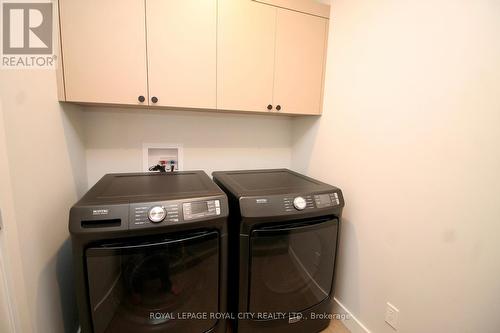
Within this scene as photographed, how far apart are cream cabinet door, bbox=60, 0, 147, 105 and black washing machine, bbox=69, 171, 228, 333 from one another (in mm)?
509

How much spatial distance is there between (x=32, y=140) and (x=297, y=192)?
115cm

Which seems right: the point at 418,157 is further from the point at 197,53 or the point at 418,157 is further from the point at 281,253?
the point at 197,53

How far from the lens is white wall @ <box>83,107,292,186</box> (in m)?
1.44

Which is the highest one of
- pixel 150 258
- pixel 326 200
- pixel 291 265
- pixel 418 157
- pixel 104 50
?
pixel 104 50

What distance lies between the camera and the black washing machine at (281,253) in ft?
3.45

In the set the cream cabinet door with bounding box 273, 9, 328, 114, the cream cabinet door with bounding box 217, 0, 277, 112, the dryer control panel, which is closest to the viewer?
the dryer control panel

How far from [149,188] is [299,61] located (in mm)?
1194

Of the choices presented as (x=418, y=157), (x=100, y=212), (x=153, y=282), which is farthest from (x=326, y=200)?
(x=100, y=212)

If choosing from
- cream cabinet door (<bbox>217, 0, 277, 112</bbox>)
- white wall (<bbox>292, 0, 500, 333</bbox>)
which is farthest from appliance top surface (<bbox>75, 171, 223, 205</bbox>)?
white wall (<bbox>292, 0, 500, 333</bbox>)

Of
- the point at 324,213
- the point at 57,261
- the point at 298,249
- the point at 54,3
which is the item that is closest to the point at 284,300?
the point at 298,249

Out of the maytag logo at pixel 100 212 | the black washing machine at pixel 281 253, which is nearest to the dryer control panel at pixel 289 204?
the black washing machine at pixel 281 253

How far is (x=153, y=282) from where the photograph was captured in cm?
93

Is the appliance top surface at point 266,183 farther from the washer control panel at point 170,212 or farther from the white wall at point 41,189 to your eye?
the white wall at point 41,189

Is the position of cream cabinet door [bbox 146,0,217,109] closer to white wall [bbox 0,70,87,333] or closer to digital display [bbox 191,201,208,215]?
white wall [bbox 0,70,87,333]
